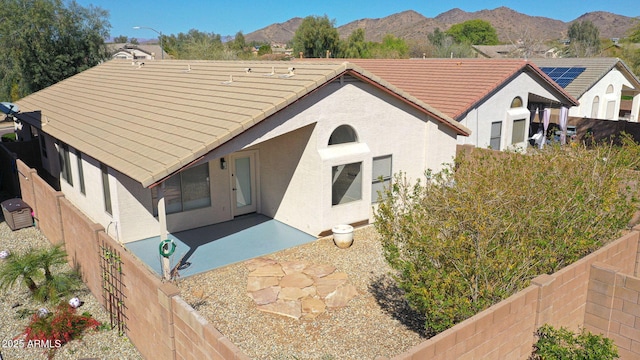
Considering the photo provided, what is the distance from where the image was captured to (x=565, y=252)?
29.8ft

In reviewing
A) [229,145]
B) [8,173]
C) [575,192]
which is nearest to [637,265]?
[575,192]

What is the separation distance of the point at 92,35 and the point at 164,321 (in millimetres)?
40363

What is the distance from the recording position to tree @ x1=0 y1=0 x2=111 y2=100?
38312 mm

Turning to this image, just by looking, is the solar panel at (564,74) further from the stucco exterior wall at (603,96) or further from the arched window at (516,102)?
the arched window at (516,102)

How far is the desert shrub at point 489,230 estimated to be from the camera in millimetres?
7914

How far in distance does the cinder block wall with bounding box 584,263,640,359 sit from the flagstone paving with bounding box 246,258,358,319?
4566 mm

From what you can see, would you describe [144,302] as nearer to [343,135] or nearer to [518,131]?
[343,135]

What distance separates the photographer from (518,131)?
2409 cm

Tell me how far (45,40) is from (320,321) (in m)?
38.7

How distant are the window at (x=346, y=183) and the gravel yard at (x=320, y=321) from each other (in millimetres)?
2556

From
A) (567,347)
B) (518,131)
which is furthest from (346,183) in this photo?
(518,131)

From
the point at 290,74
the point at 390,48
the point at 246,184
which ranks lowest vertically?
the point at 246,184

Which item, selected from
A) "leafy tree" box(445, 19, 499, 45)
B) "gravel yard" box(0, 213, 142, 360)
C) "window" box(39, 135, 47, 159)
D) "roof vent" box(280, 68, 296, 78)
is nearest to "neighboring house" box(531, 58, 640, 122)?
"roof vent" box(280, 68, 296, 78)

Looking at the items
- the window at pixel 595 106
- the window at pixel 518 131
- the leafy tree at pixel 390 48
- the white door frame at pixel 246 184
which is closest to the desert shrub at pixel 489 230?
the white door frame at pixel 246 184
